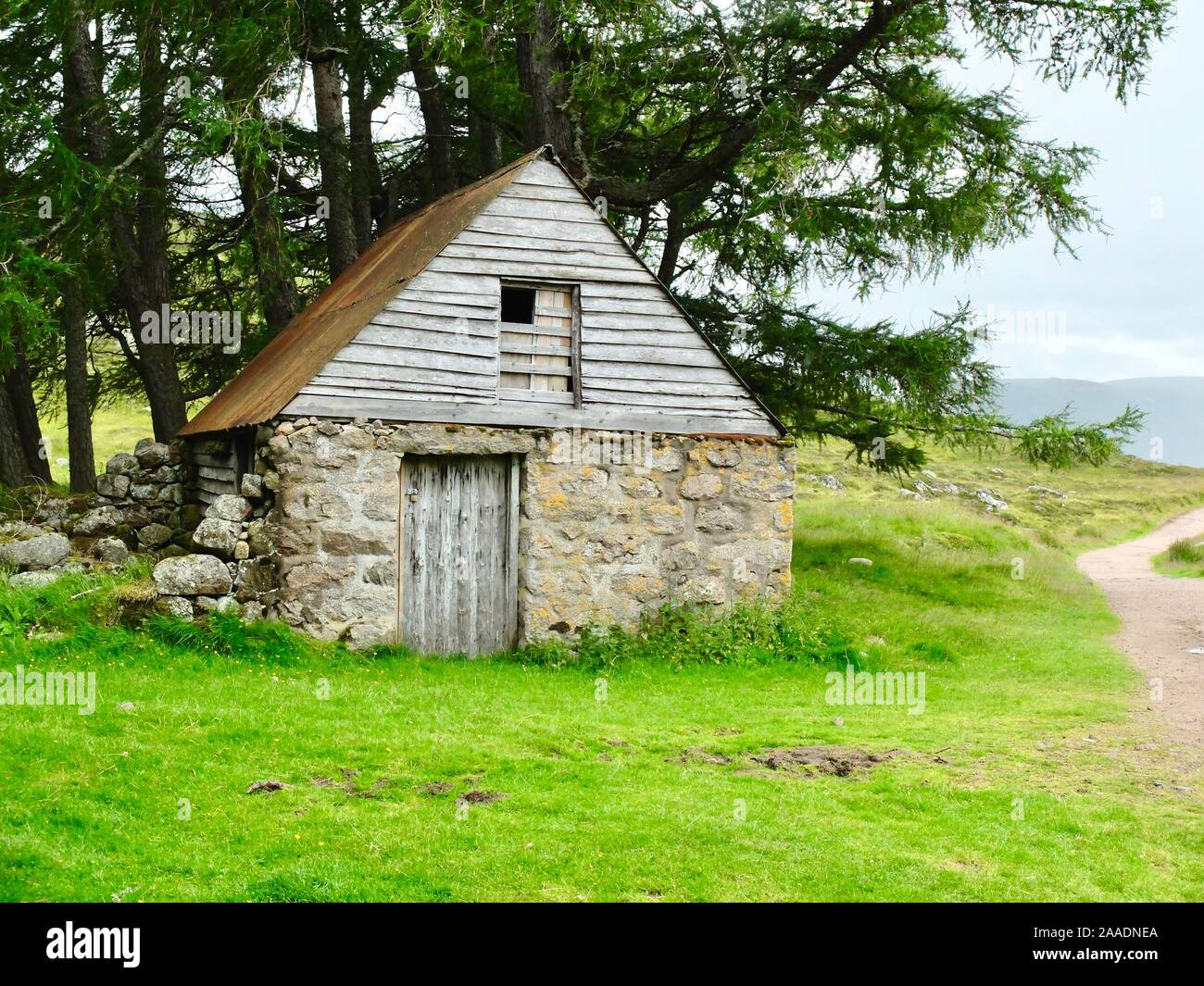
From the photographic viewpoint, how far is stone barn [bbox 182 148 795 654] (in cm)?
1226

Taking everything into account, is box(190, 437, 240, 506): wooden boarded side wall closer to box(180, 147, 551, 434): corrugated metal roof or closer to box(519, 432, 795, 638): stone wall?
box(180, 147, 551, 434): corrugated metal roof

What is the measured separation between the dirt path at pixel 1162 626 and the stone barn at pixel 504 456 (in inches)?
177

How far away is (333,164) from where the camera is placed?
2020cm

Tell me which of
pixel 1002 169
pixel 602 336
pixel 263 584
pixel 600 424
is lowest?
pixel 263 584

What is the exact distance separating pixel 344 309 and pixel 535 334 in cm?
286

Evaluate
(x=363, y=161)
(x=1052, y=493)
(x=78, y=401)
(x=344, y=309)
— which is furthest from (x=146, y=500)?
(x=1052, y=493)

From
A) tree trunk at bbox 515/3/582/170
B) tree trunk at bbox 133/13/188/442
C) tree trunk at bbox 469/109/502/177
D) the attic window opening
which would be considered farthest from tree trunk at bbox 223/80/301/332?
the attic window opening

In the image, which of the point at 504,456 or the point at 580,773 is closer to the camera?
the point at 580,773

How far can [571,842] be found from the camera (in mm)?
7043

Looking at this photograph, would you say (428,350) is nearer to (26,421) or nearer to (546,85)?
(546,85)

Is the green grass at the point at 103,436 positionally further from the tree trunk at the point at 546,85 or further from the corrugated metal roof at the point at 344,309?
the tree trunk at the point at 546,85
